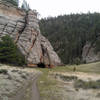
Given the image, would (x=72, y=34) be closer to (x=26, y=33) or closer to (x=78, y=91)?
(x=26, y=33)

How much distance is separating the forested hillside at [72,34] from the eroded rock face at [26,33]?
95.9 feet

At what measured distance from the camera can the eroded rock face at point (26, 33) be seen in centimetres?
4630

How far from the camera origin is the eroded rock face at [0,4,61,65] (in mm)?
46300

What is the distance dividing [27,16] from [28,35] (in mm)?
10238

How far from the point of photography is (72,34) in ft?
323

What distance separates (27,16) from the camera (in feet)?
178

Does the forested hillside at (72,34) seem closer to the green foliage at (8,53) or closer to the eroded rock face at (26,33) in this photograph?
the eroded rock face at (26,33)

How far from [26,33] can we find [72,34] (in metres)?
56.0

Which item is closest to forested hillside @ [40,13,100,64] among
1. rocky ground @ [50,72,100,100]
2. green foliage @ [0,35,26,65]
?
green foliage @ [0,35,26,65]

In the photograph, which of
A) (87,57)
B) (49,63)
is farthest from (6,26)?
(87,57)

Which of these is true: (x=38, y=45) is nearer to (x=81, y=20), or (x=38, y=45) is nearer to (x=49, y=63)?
(x=49, y=63)

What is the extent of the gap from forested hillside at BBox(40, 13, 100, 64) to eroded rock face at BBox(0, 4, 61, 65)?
29.2m

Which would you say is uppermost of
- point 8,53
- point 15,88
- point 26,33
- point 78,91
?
point 26,33

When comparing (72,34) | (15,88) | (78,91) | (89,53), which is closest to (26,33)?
(15,88)
